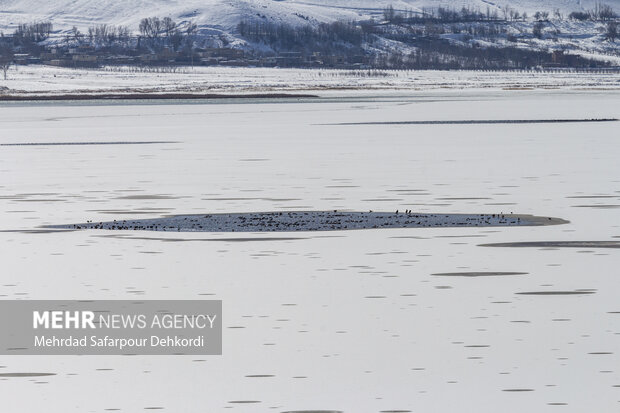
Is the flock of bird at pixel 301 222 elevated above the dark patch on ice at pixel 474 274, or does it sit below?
below

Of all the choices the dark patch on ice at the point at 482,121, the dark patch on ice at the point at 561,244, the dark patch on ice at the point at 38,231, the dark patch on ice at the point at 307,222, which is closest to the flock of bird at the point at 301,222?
the dark patch on ice at the point at 307,222

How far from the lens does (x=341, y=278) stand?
13.3 metres

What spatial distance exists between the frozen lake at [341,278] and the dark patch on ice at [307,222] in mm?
453

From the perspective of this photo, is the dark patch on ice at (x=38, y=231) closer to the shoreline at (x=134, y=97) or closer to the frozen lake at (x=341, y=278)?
the frozen lake at (x=341, y=278)

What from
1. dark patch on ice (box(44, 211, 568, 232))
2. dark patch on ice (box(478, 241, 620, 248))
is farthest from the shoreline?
dark patch on ice (box(478, 241, 620, 248))

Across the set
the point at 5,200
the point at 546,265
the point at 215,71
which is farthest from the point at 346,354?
the point at 215,71

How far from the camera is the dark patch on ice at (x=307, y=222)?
17797 millimetres

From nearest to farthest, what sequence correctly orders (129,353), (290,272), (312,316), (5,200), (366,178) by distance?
1. (129,353)
2. (312,316)
3. (290,272)
4. (5,200)
5. (366,178)

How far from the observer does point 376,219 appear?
18703mm

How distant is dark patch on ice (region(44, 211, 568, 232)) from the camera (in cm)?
1780

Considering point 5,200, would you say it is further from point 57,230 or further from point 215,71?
point 215,71

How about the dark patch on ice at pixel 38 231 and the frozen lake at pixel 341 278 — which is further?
the dark patch on ice at pixel 38 231

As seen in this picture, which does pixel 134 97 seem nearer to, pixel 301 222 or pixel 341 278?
pixel 301 222

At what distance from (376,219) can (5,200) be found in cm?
656
